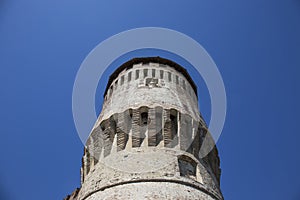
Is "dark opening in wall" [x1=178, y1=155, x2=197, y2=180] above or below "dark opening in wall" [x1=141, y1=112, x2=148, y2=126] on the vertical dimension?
below

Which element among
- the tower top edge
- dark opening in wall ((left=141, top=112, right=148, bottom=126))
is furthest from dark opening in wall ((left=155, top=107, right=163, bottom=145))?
the tower top edge

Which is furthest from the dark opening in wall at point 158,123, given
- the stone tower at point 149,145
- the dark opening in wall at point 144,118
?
the dark opening in wall at point 144,118

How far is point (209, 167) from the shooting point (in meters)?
17.3

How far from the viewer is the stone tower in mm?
15000

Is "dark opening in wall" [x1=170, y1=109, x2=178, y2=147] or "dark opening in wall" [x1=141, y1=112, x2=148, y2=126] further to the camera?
"dark opening in wall" [x1=141, y1=112, x2=148, y2=126]

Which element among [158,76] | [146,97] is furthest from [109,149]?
[158,76]

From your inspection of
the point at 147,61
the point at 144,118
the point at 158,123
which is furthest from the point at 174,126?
the point at 147,61

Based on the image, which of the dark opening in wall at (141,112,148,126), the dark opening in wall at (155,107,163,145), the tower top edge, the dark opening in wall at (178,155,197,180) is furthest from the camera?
the tower top edge

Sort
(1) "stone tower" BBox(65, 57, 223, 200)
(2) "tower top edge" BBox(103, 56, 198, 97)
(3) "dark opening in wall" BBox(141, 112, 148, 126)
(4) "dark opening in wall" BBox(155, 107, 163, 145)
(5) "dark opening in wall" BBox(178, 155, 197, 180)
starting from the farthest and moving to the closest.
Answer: (2) "tower top edge" BBox(103, 56, 198, 97) < (3) "dark opening in wall" BBox(141, 112, 148, 126) < (4) "dark opening in wall" BBox(155, 107, 163, 145) < (5) "dark opening in wall" BBox(178, 155, 197, 180) < (1) "stone tower" BBox(65, 57, 223, 200)

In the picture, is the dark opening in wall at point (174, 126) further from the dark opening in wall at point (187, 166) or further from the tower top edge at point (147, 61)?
the tower top edge at point (147, 61)

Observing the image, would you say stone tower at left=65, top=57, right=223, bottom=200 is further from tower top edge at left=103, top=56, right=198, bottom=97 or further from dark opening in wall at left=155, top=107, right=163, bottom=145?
tower top edge at left=103, top=56, right=198, bottom=97

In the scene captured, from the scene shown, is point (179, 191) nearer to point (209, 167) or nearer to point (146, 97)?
point (209, 167)

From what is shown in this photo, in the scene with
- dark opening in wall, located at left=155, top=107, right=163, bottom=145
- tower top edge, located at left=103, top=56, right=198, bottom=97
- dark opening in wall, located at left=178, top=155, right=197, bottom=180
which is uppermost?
tower top edge, located at left=103, top=56, right=198, bottom=97

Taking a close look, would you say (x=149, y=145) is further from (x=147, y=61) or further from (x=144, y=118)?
(x=147, y=61)
